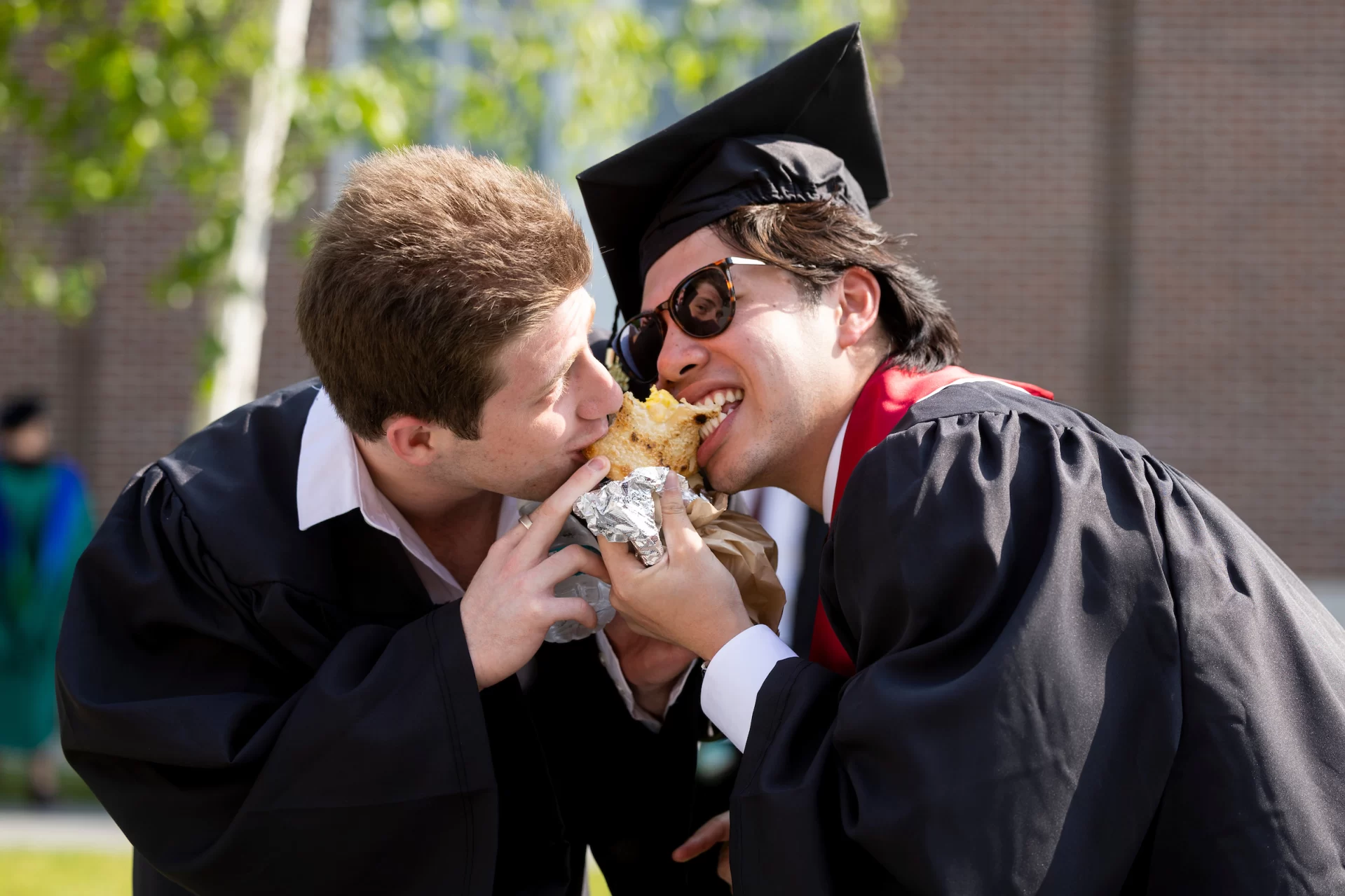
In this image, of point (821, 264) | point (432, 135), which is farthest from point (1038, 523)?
point (432, 135)

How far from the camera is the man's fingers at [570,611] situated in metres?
2.39

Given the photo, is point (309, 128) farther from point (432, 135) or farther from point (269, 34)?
point (432, 135)

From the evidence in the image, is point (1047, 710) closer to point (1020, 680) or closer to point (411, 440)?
point (1020, 680)

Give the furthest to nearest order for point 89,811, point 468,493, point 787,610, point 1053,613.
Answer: point 89,811 → point 787,610 → point 468,493 → point 1053,613

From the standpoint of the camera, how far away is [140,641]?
8.13 ft

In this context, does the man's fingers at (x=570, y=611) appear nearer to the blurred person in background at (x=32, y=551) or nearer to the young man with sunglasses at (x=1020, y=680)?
the young man with sunglasses at (x=1020, y=680)

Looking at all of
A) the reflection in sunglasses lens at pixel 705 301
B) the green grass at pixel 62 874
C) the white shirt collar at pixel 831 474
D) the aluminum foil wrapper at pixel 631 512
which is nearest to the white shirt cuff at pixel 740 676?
the aluminum foil wrapper at pixel 631 512

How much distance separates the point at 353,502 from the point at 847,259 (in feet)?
4.12

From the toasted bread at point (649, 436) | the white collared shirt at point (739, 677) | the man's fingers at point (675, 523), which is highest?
the toasted bread at point (649, 436)

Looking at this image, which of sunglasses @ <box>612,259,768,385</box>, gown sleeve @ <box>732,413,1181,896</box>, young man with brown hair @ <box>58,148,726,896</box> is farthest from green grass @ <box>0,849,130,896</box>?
gown sleeve @ <box>732,413,1181,896</box>

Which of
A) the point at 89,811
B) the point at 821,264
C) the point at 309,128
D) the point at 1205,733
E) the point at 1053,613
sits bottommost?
the point at 89,811

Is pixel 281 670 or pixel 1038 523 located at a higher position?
pixel 1038 523

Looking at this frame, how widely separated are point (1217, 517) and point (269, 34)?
15.4ft

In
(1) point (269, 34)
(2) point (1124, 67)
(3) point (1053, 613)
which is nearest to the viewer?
(3) point (1053, 613)
